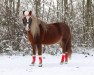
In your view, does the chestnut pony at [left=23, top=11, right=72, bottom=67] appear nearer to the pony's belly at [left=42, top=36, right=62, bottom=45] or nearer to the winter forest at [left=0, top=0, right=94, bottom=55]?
the pony's belly at [left=42, top=36, right=62, bottom=45]

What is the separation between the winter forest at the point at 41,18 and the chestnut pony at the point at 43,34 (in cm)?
206

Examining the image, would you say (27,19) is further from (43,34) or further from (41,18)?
(41,18)

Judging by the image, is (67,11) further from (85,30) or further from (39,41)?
(39,41)

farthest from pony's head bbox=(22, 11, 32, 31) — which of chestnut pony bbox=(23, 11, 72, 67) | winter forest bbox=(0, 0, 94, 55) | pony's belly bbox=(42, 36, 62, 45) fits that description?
winter forest bbox=(0, 0, 94, 55)

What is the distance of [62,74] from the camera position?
731 cm

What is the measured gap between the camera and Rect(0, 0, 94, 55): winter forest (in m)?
13.6

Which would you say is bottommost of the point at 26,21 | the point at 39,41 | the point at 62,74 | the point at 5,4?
the point at 62,74

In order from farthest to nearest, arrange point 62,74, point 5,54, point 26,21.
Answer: point 5,54, point 26,21, point 62,74

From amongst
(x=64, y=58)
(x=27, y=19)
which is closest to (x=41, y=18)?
(x=64, y=58)

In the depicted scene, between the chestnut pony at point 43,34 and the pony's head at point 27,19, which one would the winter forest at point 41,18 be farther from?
the pony's head at point 27,19

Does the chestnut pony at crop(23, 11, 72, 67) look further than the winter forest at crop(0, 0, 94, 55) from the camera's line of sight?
No

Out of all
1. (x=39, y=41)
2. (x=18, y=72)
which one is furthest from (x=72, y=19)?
(x=18, y=72)

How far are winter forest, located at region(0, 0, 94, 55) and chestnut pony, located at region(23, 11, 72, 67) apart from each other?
2058mm

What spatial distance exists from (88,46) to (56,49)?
135 inches
